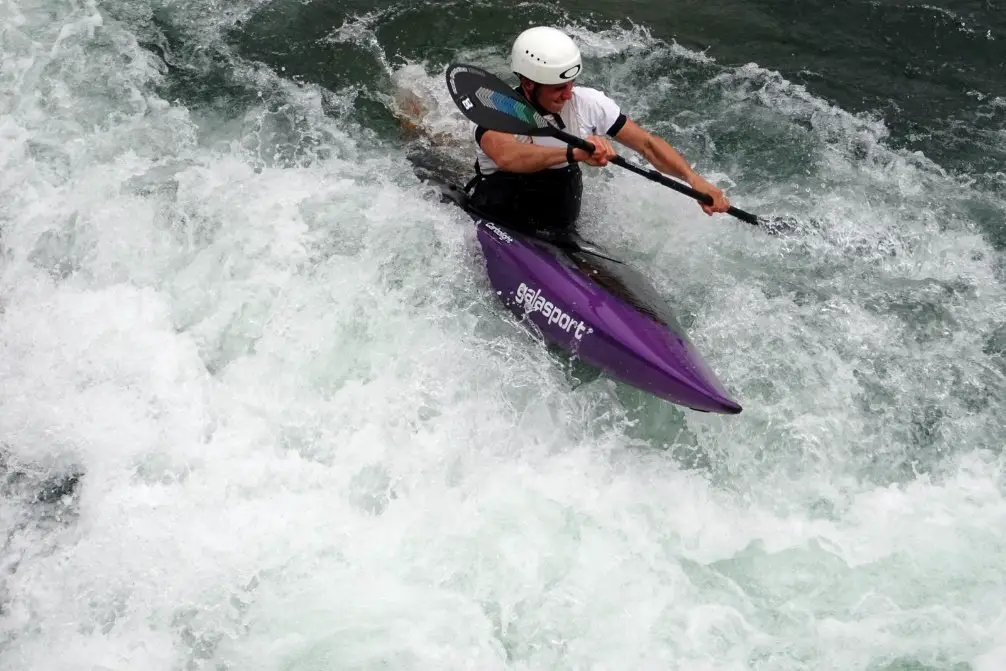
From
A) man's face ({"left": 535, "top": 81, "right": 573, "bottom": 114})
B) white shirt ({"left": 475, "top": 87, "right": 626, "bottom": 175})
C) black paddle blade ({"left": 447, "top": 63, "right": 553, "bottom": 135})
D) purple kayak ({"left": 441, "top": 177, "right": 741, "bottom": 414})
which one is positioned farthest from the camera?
white shirt ({"left": 475, "top": 87, "right": 626, "bottom": 175})

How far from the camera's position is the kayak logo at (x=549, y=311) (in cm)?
442

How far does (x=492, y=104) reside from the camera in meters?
4.62

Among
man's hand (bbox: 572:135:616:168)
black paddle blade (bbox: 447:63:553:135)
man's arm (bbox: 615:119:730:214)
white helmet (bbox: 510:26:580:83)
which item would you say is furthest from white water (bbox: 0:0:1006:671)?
white helmet (bbox: 510:26:580:83)

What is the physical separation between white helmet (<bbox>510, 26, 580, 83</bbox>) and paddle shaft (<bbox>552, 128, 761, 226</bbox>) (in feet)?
0.85

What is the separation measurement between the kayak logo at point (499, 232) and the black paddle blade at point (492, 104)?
1.82 ft

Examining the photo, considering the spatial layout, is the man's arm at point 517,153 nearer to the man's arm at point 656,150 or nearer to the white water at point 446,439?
the man's arm at point 656,150

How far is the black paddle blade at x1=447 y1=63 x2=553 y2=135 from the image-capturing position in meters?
4.49

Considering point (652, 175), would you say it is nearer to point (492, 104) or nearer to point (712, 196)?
point (712, 196)

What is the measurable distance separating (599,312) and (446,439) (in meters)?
0.95

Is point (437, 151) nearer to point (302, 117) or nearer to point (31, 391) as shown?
point (302, 117)

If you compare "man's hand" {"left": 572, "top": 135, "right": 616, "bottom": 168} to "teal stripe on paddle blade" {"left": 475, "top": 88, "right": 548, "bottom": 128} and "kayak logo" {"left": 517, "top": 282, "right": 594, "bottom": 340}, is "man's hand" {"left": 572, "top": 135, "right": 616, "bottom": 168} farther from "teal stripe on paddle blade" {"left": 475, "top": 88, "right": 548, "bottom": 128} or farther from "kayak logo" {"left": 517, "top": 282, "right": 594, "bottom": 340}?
"kayak logo" {"left": 517, "top": 282, "right": 594, "bottom": 340}

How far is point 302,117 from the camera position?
6211 millimetres

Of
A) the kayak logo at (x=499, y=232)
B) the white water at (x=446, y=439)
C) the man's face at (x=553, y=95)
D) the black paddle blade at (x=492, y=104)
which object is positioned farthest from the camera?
the kayak logo at (x=499, y=232)

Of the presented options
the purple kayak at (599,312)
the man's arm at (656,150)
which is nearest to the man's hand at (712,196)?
the man's arm at (656,150)
